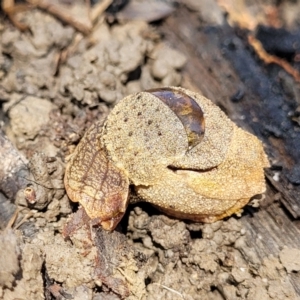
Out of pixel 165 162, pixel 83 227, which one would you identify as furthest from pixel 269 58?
pixel 83 227

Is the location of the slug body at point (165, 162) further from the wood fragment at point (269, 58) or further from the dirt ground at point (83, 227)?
the wood fragment at point (269, 58)

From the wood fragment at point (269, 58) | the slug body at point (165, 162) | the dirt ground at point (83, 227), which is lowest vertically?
the dirt ground at point (83, 227)

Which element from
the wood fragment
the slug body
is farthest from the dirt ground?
the wood fragment

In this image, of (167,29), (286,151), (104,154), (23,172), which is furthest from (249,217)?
(167,29)

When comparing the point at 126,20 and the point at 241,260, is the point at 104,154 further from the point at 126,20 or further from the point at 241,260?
the point at 126,20

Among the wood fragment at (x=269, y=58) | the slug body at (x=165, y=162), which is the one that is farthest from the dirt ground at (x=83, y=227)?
the wood fragment at (x=269, y=58)

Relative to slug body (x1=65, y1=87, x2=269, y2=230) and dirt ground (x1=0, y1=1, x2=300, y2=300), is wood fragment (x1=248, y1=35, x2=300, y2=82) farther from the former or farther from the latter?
slug body (x1=65, y1=87, x2=269, y2=230)

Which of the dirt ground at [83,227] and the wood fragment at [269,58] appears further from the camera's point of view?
the wood fragment at [269,58]
